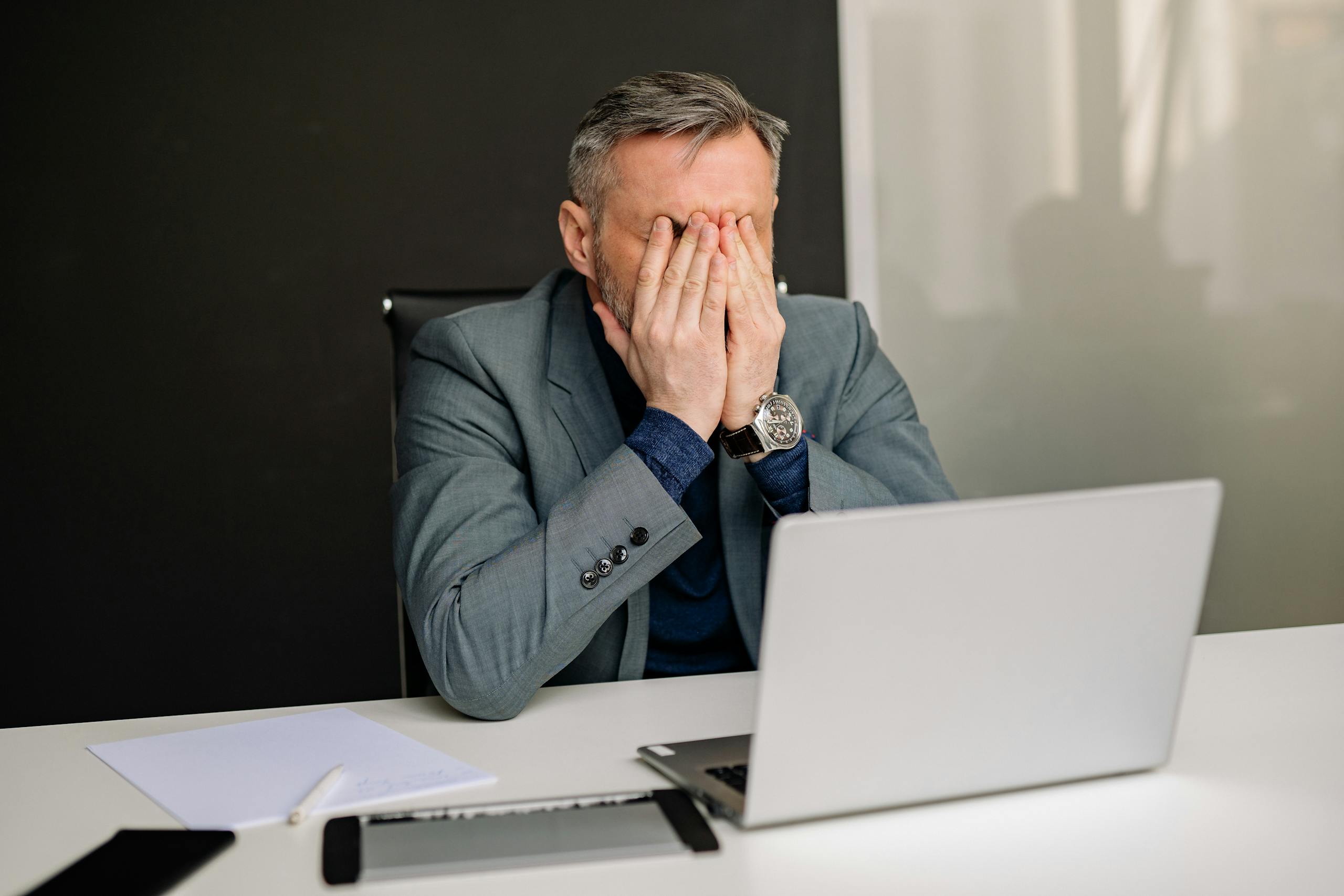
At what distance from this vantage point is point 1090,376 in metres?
2.75

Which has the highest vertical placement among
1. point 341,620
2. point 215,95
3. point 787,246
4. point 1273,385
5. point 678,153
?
point 215,95

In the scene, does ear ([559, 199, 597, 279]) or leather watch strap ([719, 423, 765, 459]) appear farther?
ear ([559, 199, 597, 279])

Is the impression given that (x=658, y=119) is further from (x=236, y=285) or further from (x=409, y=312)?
(x=236, y=285)

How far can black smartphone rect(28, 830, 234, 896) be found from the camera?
643mm

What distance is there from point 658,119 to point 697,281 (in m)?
0.23

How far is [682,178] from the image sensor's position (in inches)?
55.9

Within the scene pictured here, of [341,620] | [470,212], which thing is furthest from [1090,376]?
[341,620]

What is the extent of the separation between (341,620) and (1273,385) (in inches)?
91.4

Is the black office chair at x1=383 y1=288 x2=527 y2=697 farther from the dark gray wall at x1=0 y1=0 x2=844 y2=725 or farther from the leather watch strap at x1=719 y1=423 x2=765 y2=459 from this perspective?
the dark gray wall at x1=0 y1=0 x2=844 y2=725

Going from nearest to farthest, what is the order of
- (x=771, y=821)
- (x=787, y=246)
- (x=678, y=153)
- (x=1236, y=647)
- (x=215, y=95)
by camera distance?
1. (x=771, y=821)
2. (x=1236, y=647)
3. (x=678, y=153)
4. (x=215, y=95)
5. (x=787, y=246)

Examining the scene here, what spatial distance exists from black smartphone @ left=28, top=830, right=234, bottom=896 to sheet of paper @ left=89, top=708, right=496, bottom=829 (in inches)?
1.5

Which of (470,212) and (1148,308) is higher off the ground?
(470,212)

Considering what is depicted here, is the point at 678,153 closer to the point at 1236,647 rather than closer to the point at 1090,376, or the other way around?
the point at 1236,647

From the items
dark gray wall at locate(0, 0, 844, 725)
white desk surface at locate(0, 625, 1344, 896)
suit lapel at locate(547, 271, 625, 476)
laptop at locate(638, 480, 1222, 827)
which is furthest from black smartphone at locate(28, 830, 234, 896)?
dark gray wall at locate(0, 0, 844, 725)
